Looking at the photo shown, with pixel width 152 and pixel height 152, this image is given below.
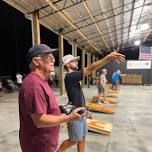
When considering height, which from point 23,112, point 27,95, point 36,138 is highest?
point 27,95

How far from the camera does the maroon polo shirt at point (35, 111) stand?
1696 millimetres

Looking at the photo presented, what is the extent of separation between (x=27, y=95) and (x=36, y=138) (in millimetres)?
340

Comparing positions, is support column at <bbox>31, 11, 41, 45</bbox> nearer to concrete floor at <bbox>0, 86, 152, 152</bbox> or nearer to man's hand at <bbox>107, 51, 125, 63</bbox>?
concrete floor at <bbox>0, 86, 152, 152</bbox>

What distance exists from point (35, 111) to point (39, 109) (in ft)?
0.10

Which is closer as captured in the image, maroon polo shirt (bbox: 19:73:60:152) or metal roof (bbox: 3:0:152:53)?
maroon polo shirt (bbox: 19:73:60:152)

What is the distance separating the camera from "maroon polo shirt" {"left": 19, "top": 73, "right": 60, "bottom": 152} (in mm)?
1696

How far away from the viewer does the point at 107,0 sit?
34.9 ft

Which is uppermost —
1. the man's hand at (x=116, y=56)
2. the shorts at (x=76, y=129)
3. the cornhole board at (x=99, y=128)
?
the man's hand at (x=116, y=56)

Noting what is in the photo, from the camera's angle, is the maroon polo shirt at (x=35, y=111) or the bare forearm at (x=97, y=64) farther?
the bare forearm at (x=97, y=64)

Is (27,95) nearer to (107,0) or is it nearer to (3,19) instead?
(107,0)

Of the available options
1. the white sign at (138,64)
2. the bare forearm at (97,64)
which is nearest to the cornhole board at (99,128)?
the bare forearm at (97,64)

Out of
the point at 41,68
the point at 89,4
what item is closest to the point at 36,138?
the point at 41,68

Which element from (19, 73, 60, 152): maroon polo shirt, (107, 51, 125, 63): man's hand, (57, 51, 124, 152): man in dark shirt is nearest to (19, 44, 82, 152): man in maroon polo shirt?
(19, 73, 60, 152): maroon polo shirt

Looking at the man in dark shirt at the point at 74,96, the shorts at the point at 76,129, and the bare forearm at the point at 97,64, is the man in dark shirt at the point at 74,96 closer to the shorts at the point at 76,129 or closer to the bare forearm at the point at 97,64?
the shorts at the point at 76,129
